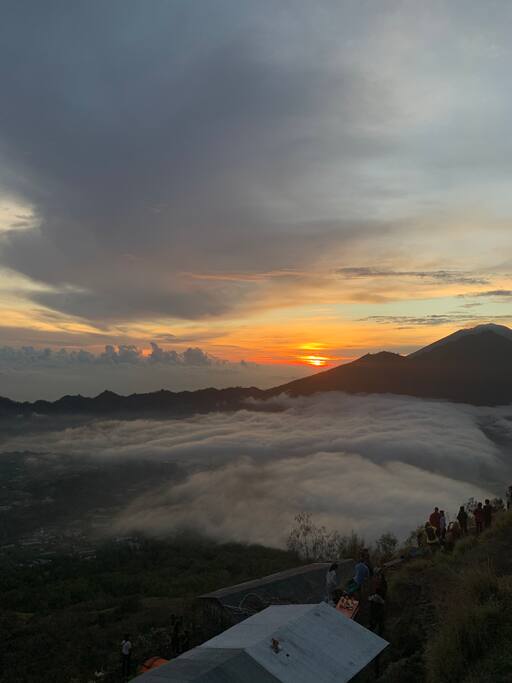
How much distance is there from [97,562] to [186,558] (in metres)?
20.1

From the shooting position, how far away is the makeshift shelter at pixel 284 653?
11547 millimetres

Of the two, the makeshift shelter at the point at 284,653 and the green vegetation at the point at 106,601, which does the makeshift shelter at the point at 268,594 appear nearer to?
the green vegetation at the point at 106,601

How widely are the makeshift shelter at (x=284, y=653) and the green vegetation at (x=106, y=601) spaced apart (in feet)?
26.7

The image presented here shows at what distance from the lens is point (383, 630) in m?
15.6

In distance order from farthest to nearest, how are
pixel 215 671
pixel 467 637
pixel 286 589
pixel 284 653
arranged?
pixel 286 589
pixel 284 653
pixel 467 637
pixel 215 671

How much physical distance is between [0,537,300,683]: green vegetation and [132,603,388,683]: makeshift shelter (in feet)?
26.7

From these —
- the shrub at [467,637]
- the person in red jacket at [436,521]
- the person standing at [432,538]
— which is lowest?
the person standing at [432,538]

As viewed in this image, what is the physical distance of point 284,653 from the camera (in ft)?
40.8

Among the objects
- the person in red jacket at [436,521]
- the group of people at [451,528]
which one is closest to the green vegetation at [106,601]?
the group of people at [451,528]

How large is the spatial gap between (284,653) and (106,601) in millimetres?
42103

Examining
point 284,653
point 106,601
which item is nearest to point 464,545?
point 284,653

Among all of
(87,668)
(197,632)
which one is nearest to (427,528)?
(197,632)

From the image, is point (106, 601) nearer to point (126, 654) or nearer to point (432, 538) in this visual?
point (126, 654)

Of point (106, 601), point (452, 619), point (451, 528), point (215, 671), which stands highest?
point (452, 619)
